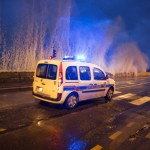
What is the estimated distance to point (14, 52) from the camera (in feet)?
54.9

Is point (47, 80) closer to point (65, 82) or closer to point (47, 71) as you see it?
point (47, 71)

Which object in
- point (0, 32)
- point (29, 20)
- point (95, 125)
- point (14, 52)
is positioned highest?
point (29, 20)

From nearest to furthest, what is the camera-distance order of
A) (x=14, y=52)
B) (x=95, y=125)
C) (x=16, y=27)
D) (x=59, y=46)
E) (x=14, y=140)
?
(x=14, y=140)
(x=95, y=125)
(x=14, y=52)
(x=16, y=27)
(x=59, y=46)

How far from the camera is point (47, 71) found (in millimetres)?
7750

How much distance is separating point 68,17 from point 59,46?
3613 millimetres

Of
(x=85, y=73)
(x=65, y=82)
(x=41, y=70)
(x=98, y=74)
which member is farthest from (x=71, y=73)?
(x=98, y=74)

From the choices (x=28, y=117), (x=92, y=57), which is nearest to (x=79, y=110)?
(x=28, y=117)

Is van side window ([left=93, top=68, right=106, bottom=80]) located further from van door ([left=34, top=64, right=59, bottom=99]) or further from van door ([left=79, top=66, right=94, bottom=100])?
van door ([left=34, top=64, right=59, bottom=99])

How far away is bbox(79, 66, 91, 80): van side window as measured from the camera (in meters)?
8.23

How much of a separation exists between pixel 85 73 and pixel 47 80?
166 centimetres

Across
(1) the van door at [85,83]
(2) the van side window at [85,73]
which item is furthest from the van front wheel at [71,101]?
(2) the van side window at [85,73]

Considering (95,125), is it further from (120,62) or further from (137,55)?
(137,55)

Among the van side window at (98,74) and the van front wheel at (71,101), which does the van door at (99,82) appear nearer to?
the van side window at (98,74)

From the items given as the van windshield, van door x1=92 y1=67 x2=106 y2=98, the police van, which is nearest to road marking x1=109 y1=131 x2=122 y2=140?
the police van
